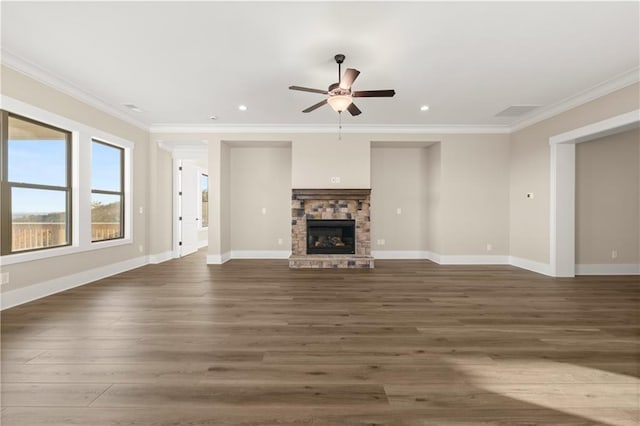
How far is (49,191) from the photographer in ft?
12.8

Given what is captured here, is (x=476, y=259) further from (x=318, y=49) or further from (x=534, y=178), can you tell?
(x=318, y=49)

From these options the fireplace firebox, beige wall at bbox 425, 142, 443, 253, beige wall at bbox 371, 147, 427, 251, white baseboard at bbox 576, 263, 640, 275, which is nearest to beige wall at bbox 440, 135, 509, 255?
beige wall at bbox 425, 142, 443, 253

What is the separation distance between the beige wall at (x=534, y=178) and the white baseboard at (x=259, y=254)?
4.81 metres

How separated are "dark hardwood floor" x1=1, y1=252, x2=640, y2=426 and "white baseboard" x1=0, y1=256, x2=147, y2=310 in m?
0.14

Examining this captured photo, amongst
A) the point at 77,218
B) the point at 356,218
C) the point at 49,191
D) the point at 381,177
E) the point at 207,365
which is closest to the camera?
the point at 207,365

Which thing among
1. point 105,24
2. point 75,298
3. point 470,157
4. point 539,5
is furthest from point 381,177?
point 75,298

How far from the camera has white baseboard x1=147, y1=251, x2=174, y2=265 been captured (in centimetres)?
603

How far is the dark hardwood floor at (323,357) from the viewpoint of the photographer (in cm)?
157

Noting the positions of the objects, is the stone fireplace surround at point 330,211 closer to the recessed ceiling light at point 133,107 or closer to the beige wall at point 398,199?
the beige wall at point 398,199

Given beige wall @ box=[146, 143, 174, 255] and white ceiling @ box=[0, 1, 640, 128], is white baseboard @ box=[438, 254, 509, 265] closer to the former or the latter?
white ceiling @ box=[0, 1, 640, 128]

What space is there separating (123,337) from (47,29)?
2999 millimetres

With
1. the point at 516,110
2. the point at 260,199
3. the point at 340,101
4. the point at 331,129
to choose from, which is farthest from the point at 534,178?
the point at 260,199

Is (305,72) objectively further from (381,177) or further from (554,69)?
(381,177)

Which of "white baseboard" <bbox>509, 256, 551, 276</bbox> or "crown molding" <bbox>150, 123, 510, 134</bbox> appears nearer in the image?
"white baseboard" <bbox>509, 256, 551, 276</bbox>
